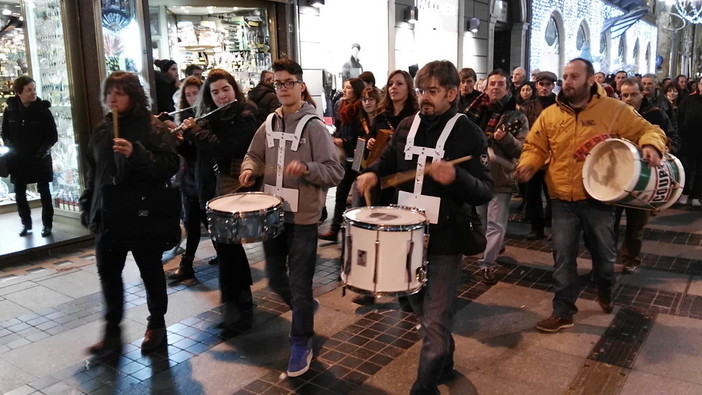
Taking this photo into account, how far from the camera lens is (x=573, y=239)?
14.0ft

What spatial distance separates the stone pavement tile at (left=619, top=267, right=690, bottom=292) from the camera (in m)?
5.29

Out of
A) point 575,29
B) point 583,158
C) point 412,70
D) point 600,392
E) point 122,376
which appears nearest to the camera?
point 600,392

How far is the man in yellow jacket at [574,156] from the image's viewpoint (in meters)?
4.04

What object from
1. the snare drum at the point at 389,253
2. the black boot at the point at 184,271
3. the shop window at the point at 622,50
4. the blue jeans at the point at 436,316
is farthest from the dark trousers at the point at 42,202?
the shop window at the point at 622,50

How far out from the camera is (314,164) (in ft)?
11.5

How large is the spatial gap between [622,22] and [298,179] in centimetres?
2905

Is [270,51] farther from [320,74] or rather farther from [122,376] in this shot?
[122,376]

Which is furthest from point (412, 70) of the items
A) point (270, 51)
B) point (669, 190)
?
point (669, 190)

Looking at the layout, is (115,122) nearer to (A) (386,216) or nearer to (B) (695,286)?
(A) (386,216)

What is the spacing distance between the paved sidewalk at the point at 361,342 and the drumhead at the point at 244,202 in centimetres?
94

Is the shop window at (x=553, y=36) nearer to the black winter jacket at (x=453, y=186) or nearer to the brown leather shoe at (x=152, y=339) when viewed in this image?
the black winter jacket at (x=453, y=186)

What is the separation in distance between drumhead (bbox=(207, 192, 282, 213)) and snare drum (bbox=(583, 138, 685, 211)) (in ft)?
7.08

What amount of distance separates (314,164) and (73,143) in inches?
200

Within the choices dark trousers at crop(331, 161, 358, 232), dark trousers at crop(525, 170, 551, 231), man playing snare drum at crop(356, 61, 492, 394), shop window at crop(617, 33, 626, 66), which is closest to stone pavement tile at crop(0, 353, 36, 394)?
man playing snare drum at crop(356, 61, 492, 394)
